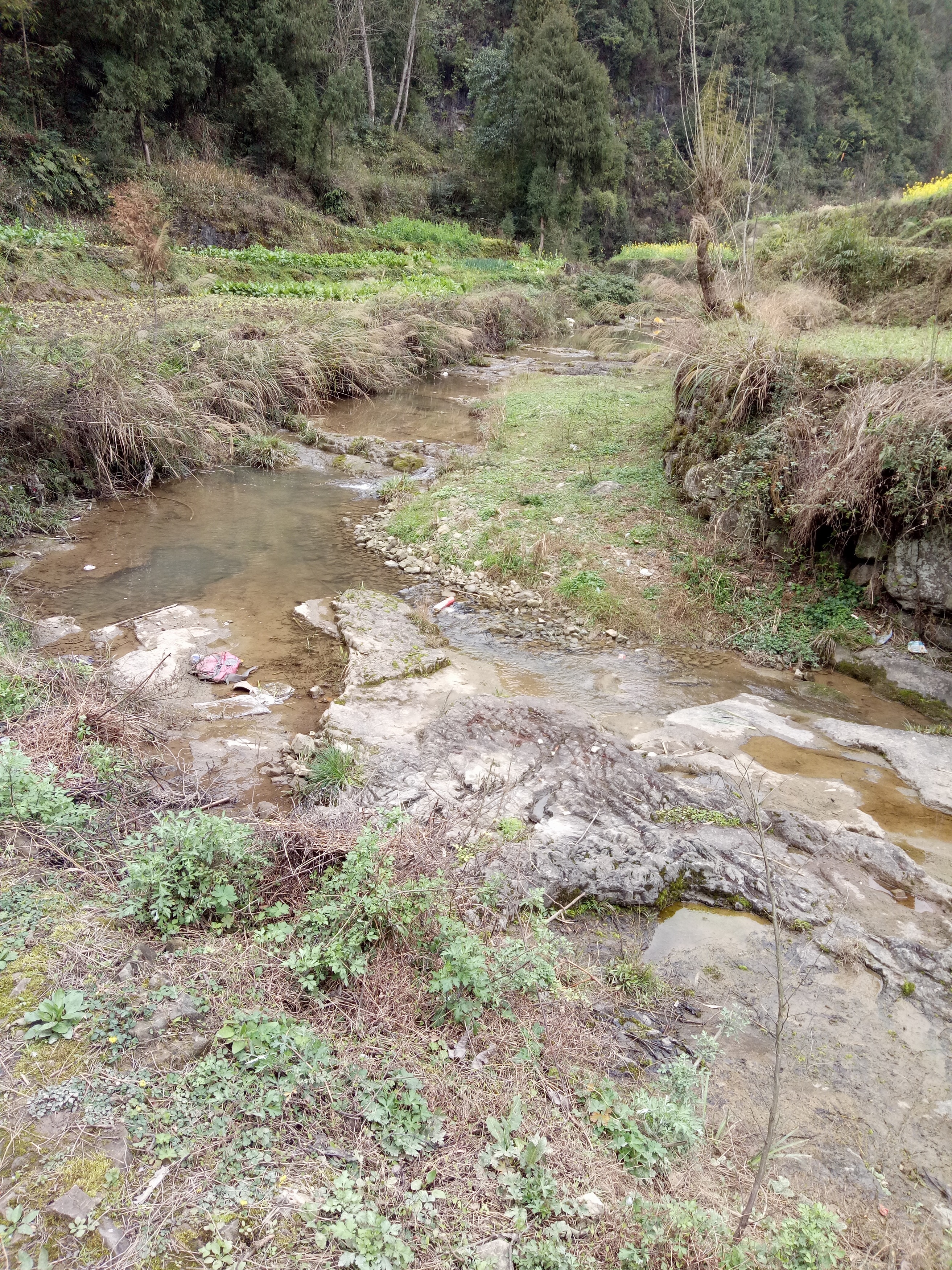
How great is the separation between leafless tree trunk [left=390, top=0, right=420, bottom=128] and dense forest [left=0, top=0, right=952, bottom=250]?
16cm

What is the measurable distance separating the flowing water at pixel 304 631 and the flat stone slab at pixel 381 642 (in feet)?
0.71

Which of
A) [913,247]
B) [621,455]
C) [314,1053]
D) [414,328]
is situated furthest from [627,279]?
[314,1053]

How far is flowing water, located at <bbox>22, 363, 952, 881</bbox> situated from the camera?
429 cm

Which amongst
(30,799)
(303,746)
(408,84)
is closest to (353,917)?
(30,799)

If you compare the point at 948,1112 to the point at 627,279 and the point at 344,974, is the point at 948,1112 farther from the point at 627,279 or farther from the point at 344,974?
the point at 627,279

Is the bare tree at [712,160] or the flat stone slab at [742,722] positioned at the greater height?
the bare tree at [712,160]

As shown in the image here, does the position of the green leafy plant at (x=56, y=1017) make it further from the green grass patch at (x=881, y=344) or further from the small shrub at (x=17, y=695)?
the green grass patch at (x=881, y=344)

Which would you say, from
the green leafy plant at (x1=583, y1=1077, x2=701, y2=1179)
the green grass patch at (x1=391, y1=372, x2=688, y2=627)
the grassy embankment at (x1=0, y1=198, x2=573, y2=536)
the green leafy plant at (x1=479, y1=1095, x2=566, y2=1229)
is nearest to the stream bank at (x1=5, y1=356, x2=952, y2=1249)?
the green leafy plant at (x1=583, y1=1077, x2=701, y2=1179)

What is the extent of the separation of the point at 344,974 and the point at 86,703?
2.35 metres

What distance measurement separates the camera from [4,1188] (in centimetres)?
167

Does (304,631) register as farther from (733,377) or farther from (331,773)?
(733,377)

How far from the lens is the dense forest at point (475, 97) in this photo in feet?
55.3

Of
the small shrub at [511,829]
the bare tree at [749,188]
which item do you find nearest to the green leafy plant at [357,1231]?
the small shrub at [511,829]

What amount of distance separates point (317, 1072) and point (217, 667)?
352 centimetres
